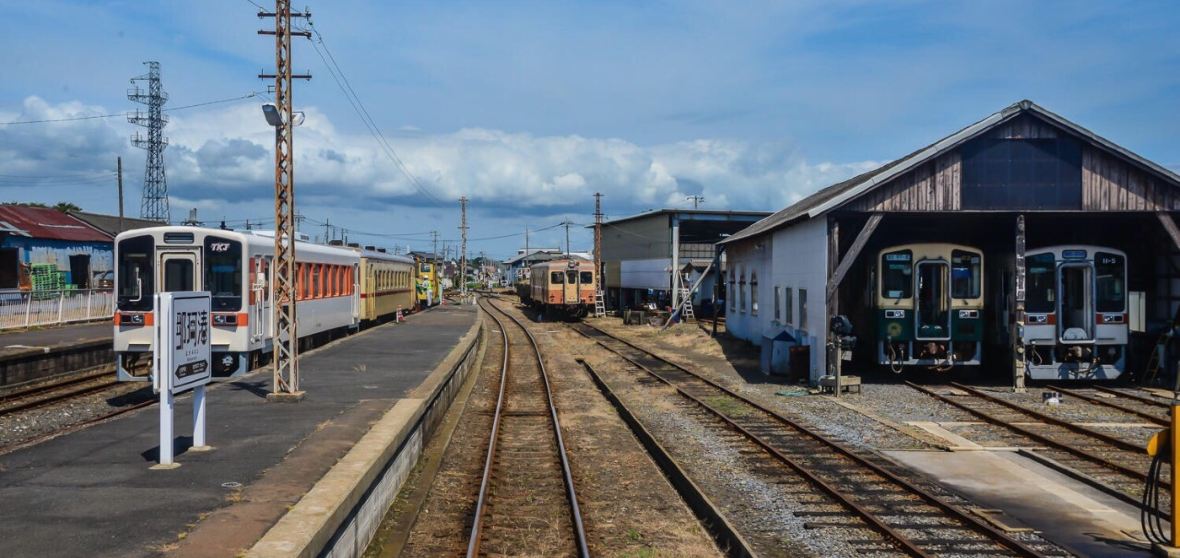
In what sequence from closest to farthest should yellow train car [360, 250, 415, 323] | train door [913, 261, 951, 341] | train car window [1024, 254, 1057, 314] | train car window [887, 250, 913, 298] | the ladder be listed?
train car window [1024, 254, 1057, 314] < train door [913, 261, 951, 341] < train car window [887, 250, 913, 298] < yellow train car [360, 250, 415, 323] < the ladder

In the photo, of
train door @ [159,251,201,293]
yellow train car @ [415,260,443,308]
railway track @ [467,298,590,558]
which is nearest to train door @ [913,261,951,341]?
railway track @ [467,298,590,558]

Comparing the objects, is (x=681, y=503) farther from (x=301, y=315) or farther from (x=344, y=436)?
(x=301, y=315)

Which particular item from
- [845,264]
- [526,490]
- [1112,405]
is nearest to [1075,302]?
[1112,405]

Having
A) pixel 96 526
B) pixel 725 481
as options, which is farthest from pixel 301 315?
pixel 96 526

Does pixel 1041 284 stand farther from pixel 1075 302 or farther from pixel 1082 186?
pixel 1082 186

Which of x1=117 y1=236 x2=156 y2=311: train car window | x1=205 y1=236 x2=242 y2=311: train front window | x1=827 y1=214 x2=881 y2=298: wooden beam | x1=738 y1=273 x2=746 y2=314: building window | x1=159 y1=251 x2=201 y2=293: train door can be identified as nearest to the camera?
x1=117 y1=236 x2=156 y2=311: train car window

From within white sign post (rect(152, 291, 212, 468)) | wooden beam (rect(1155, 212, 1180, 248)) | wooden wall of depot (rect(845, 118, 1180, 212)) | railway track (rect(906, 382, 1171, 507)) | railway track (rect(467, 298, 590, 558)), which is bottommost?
railway track (rect(467, 298, 590, 558))

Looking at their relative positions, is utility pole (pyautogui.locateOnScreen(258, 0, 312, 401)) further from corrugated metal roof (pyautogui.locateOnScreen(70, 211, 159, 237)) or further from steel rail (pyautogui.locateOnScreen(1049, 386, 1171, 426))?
corrugated metal roof (pyautogui.locateOnScreen(70, 211, 159, 237))

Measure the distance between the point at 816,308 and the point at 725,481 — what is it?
8764 millimetres

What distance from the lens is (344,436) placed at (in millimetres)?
9297

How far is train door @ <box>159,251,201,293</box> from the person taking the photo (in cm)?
1447

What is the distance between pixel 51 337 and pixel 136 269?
859 cm

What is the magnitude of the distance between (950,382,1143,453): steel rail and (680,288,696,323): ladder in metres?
19.9

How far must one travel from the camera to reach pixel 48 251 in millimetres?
32844
